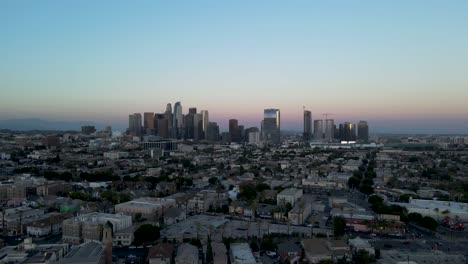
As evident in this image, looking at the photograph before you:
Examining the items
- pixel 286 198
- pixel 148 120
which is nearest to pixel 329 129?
pixel 148 120

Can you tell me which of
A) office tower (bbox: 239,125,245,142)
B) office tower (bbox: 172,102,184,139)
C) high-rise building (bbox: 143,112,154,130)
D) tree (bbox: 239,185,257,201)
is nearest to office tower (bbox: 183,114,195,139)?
office tower (bbox: 172,102,184,139)

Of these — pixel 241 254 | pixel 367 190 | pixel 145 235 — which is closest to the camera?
pixel 241 254

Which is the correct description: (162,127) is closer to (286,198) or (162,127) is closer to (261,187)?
(261,187)

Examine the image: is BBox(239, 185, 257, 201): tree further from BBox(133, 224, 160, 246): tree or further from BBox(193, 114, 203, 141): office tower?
BBox(193, 114, 203, 141): office tower

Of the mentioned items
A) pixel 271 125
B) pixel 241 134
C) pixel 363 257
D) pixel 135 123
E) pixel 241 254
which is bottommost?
pixel 363 257

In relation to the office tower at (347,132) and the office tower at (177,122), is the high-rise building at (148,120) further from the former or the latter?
the office tower at (347,132)

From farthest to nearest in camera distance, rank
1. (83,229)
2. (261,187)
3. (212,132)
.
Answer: (212,132) → (261,187) → (83,229)

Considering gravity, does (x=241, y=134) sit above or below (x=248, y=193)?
above

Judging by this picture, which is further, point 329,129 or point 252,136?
point 329,129
